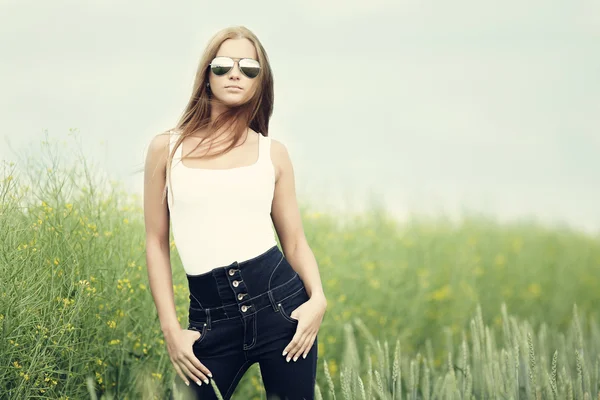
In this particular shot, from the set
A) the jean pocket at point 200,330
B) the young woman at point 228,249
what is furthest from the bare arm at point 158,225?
the jean pocket at point 200,330

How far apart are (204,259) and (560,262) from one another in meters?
8.95

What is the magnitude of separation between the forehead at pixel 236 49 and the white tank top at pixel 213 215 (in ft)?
1.89

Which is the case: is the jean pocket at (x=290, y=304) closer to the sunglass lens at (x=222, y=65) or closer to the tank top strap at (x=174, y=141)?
the tank top strap at (x=174, y=141)

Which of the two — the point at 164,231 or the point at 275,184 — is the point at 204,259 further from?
the point at 275,184

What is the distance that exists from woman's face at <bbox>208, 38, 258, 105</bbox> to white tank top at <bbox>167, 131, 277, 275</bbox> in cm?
39

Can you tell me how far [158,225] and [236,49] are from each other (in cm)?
90

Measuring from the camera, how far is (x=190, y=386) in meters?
3.21

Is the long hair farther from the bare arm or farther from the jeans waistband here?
the jeans waistband

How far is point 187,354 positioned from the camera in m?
3.09

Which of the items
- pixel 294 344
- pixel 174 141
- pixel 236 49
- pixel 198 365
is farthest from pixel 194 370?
pixel 236 49

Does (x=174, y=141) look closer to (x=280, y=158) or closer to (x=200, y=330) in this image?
(x=280, y=158)

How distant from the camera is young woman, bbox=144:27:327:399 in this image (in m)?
3.12

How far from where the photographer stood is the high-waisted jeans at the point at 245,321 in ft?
10.2

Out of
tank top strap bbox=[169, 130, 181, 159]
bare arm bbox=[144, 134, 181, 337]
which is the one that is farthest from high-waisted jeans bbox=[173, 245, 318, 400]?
tank top strap bbox=[169, 130, 181, 159]
